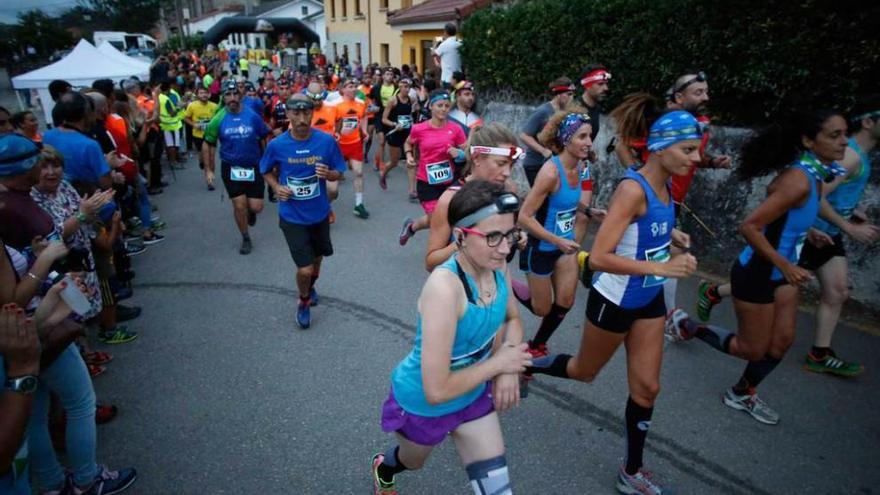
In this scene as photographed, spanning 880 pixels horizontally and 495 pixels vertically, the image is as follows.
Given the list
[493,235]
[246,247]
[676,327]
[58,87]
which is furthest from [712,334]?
[58,87]

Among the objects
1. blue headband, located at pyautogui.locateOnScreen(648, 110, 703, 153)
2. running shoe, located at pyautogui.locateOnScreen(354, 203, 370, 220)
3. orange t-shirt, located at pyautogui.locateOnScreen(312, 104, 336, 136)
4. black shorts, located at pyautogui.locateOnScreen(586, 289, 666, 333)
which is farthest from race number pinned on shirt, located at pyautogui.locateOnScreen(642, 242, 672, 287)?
orange t-shirt, located at pyautogui.locateOnScreen(312, 104, 336, 136)

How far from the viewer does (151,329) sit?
4.87 m

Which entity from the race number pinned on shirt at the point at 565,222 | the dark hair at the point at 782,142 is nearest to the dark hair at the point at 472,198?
the race number pinned on shirt at the point at 565,222

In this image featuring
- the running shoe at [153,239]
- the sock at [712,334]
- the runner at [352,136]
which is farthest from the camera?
the runner at [352,136]

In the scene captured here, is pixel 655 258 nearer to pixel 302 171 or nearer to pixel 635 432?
pixel 635 432

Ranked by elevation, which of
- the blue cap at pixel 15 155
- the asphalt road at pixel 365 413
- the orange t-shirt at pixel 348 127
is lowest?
the asphalt road at pixel 365 413

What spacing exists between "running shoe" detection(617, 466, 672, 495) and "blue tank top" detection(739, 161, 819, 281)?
1.42m

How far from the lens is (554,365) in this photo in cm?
335

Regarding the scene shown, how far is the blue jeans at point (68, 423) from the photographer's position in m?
2.57

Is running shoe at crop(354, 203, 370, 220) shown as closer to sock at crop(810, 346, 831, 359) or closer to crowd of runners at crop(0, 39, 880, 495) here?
crowd of runners at crop(0, 39, 880, 495)

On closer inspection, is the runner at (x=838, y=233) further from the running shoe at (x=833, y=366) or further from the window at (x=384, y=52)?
the window at (x=384, y=52)

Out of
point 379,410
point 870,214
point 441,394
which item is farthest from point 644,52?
point 441,394

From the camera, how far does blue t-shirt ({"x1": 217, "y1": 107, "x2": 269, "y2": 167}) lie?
22.0ft

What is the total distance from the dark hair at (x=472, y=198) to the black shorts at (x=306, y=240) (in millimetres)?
3004
